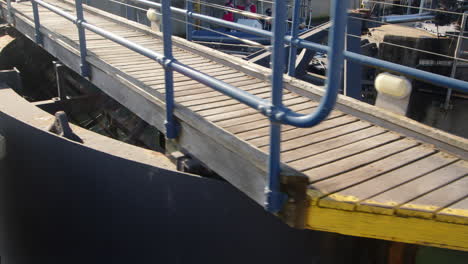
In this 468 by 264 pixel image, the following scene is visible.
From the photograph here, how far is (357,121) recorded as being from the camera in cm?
325

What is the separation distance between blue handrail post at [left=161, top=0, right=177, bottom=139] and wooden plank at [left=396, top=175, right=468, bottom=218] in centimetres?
156

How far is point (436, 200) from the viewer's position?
2.27 metres

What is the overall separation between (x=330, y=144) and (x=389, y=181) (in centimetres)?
49

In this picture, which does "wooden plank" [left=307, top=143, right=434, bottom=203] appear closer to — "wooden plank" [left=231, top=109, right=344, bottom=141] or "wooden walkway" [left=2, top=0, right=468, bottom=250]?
"wooden walkway" [left=2, top=0, right=468, bottom=250]

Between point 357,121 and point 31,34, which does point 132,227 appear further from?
point 31,34

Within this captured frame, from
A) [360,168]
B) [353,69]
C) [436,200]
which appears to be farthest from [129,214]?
[353,69]

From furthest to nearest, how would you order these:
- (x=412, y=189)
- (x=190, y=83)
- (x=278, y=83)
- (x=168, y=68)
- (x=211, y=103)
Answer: (x=190, y=83), (x=211, y=103), (x=168, y=68), (x=412, y=189), (x=278, y=83)

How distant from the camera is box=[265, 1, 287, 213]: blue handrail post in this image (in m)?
2.02

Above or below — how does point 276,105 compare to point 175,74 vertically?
above


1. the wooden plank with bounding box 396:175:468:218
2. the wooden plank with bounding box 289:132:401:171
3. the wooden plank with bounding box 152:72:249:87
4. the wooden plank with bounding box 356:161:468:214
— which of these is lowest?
the wooden plank with bounding box 396:175:468:218

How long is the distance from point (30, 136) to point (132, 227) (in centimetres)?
120

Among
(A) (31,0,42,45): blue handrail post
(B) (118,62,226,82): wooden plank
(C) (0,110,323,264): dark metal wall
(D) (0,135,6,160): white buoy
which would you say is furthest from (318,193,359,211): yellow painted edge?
(A) (31,0,42,45): blue handrail post

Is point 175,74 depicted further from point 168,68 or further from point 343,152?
point 343,152

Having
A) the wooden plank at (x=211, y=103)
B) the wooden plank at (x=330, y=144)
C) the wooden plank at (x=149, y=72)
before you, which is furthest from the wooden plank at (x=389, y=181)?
the wooden plank at (x=149, y=72)
